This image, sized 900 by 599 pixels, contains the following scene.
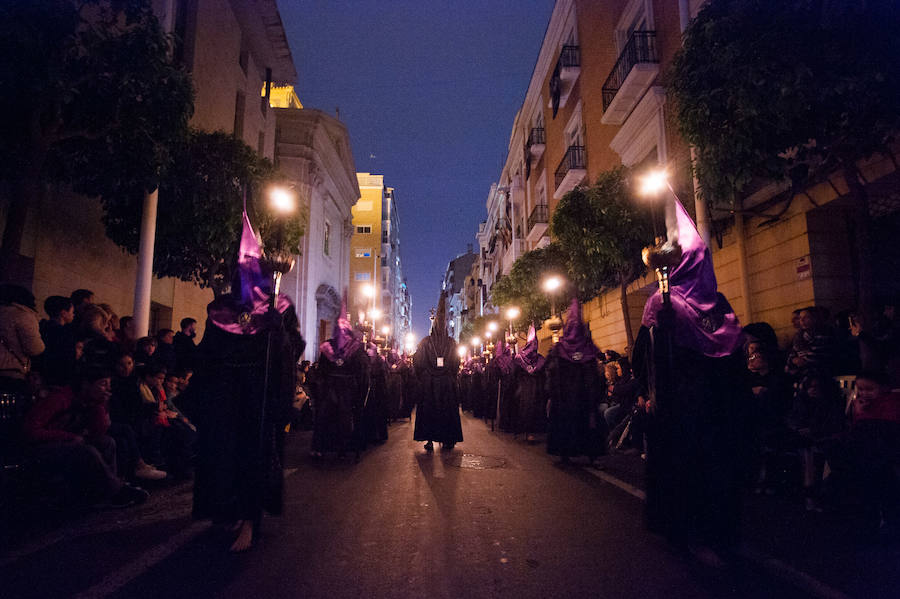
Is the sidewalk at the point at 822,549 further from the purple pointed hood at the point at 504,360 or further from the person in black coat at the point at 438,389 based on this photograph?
the purple pointed hood at the point at 504,360

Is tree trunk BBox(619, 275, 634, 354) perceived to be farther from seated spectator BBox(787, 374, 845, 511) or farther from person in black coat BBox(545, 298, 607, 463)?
seated spectator BBox(787, 374, 845, 511)

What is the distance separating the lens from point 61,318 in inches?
263

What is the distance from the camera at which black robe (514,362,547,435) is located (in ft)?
40.0

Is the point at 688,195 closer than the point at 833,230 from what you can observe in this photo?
No

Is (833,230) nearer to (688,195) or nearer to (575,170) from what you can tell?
(688,195)

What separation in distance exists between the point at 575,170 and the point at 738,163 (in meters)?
14.5

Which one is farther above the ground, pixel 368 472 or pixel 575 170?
pixel 575 170

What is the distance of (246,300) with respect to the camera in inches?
167

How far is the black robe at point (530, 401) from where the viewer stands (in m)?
12.2

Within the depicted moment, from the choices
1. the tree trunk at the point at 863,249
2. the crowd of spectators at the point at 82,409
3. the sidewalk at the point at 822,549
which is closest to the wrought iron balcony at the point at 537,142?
the tree trunk at the point at 863,249

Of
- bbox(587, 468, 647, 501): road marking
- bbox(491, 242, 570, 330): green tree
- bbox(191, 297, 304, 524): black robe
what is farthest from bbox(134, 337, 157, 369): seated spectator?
bbox(491, 242, 570, 330): green tree

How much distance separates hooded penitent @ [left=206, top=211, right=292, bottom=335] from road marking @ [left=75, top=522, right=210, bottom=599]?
1.44 metres

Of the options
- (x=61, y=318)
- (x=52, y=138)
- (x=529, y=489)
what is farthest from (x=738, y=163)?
(x=52, y=138)

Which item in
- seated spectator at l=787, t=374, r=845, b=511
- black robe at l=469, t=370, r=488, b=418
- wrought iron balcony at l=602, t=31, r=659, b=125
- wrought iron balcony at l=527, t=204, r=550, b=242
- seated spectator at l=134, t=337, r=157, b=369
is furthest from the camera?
wrought iron balcony at l=527, t=204, r=550, b=242
